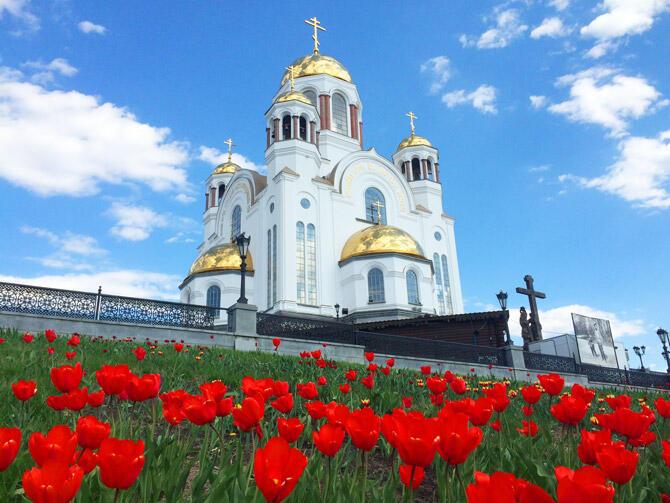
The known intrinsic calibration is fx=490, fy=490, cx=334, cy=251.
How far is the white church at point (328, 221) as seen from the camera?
97.2 ft

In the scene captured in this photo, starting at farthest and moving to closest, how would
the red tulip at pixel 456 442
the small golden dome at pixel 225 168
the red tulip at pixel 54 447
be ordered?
the small golden dome at pixel 225 168 < the red tulip at pixel 456 442 < the red tulip at pixel 54 447

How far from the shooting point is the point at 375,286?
1174 inches

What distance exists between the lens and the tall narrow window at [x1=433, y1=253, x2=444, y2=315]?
3397 centimetres

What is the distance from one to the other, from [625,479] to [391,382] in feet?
17.5

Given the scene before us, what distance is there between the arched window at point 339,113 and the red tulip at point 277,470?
3910 centimetres

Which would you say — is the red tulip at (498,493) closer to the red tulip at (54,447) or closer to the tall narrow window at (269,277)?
the red tulip at (54,447)

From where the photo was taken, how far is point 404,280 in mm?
29469

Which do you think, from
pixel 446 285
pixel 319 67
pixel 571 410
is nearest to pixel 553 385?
pixel 571 410

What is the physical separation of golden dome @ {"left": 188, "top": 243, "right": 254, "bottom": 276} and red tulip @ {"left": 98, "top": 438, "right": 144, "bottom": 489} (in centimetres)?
2901

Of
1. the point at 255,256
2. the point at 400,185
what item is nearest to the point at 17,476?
the point at 255,256

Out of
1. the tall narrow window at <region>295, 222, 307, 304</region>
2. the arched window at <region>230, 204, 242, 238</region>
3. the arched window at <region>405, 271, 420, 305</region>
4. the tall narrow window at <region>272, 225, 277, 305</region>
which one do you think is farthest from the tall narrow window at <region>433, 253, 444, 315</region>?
the arched window at <region>230, 204, 242, 238</region>

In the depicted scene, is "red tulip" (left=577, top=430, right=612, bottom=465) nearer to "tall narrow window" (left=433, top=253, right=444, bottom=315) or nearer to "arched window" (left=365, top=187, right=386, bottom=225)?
"tall narrow window" (left=433, top=253, right=444, bottom=315)

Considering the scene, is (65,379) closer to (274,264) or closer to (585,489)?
(585,489)

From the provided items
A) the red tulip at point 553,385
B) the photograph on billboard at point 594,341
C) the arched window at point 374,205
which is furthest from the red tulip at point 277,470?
the arched window at point 374,205
